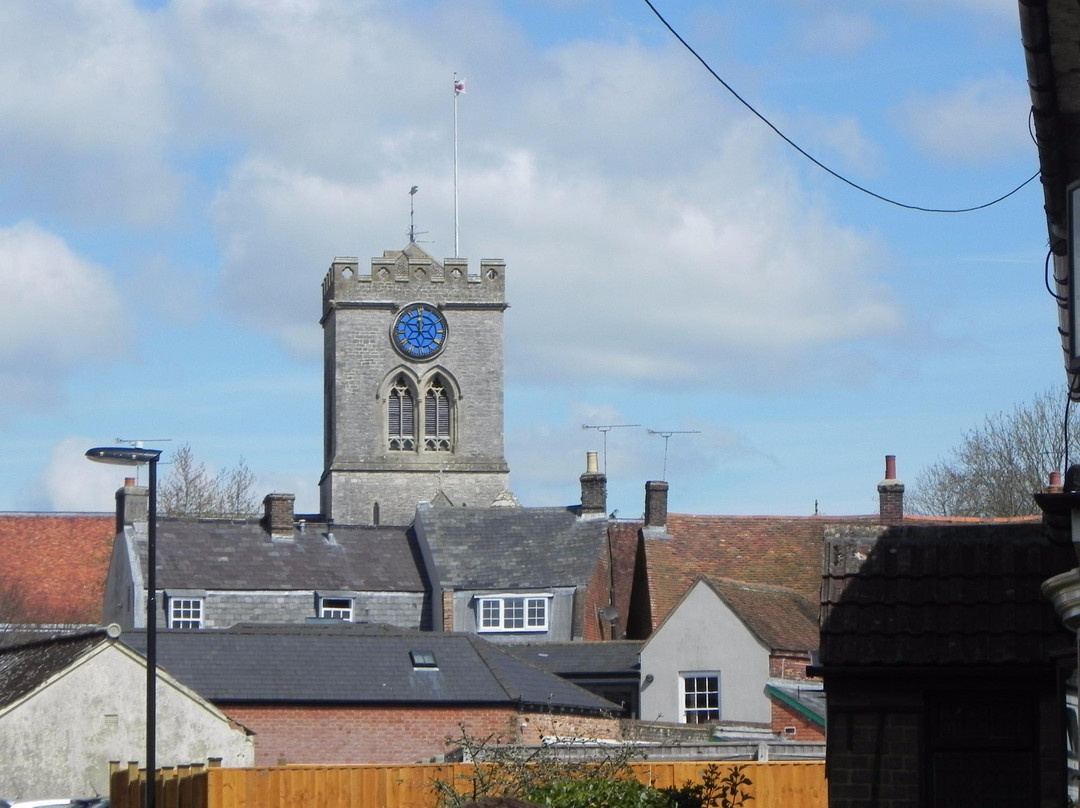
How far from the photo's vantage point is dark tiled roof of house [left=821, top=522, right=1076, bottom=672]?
14.0m

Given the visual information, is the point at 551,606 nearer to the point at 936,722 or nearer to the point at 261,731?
the point at 261,731

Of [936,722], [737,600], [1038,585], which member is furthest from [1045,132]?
Answer: [737,600]

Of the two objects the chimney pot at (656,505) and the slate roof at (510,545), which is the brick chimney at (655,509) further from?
the slate roof at (510,545)

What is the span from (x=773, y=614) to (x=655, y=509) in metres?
11.0

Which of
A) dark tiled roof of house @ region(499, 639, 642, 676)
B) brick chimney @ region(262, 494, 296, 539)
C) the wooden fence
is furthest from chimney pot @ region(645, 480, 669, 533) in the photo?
the wooden fence

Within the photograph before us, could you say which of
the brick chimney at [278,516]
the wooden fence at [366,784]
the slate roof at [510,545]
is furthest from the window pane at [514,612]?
the wooden fence at [366,784]

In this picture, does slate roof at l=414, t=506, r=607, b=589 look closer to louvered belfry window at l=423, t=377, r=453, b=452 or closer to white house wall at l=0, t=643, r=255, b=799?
louvered belfry window at l=423, t=377, r=453, b=452

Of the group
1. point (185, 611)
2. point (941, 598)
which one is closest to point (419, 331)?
point (185, 611)

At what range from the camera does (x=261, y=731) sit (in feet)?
120

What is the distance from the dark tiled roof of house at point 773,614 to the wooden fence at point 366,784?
2019 cm

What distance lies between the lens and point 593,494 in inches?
2421

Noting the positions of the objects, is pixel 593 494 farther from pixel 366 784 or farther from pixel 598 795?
pixel 598 795

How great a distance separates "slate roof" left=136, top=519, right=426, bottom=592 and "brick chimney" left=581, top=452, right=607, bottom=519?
5.47 meters

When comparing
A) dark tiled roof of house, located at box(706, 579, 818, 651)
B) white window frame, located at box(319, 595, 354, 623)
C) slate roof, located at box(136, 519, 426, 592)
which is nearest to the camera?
dark tiled roof of house, located at box(706, 579, 818, 651)
